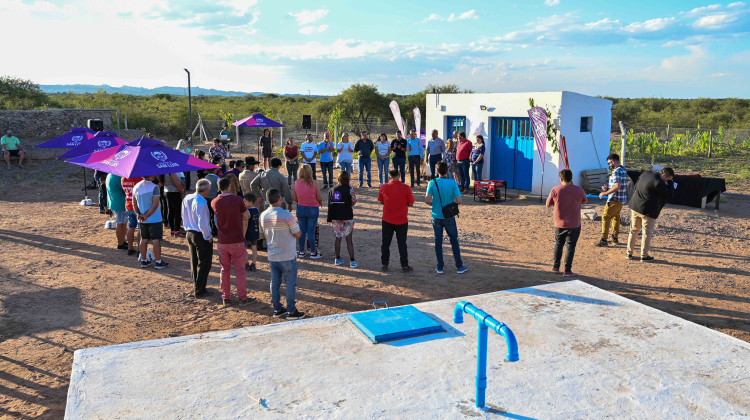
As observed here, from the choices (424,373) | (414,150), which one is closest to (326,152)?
(414,150)

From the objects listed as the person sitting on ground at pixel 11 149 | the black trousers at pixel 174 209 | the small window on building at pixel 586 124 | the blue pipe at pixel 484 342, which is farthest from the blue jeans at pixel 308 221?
the person sitting on ground at pixel 11 149

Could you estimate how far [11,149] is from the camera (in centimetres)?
2002

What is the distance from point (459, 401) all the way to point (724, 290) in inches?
221

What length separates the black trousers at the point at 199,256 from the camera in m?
7.20

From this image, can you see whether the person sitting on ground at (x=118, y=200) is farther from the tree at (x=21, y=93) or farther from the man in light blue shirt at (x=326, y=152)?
the tree at (x=21, y=93)

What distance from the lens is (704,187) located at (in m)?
12.9

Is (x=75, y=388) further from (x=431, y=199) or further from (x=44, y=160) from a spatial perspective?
(x=44, y=160)

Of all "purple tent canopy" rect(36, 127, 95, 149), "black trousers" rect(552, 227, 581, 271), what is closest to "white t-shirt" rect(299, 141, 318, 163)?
"purple tent canopy" rect(36, 127, 95, 149)

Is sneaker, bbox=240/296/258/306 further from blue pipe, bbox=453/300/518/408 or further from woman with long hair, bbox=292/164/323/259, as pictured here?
blue pipe, bbox=453/300/518/408

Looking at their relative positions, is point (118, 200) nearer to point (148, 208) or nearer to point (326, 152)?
point (148, 208)

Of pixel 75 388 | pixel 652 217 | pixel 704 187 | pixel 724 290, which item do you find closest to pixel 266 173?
pixel 75 388

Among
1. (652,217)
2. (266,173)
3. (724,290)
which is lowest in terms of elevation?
(724,290)

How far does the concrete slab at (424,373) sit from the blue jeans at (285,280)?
0.87 metres

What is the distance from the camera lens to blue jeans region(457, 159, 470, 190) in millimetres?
15475
